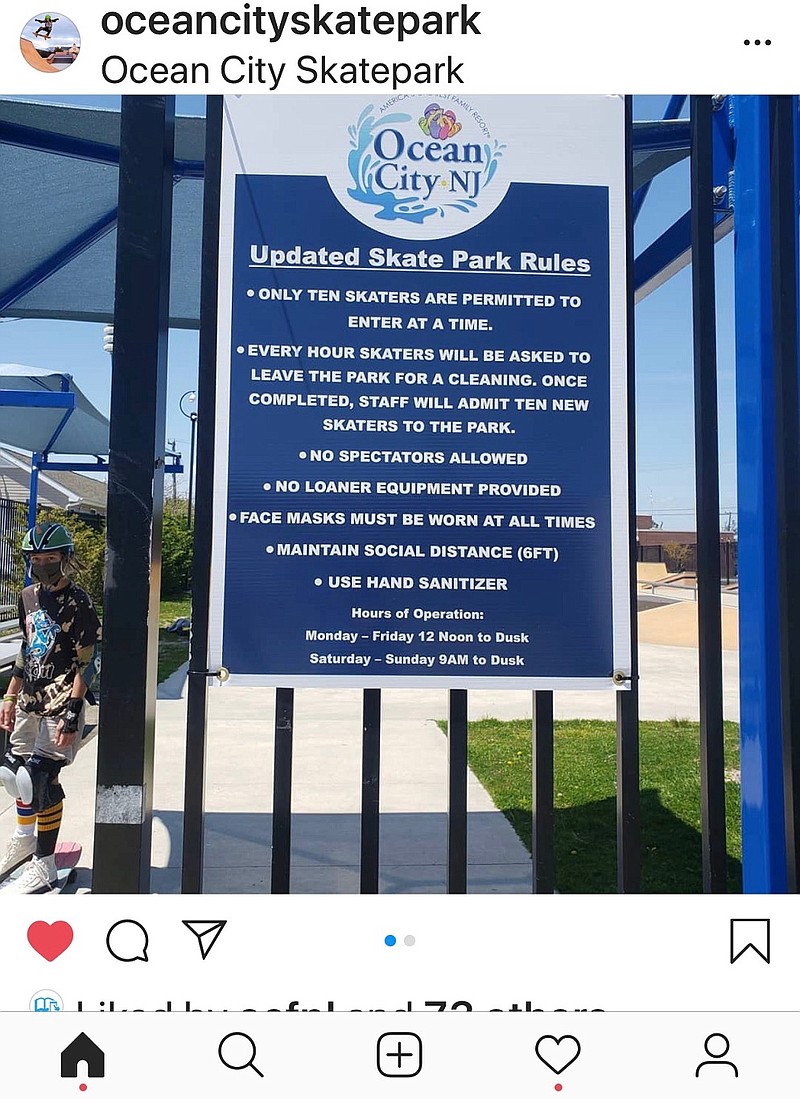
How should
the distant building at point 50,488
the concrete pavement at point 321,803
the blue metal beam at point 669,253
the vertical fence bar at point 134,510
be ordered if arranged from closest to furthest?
1. the vertical fence bar at point 134,510
2. the blue metal beam at point 669,253
3. the concrete pavement at point 321,803
4. the distant building at point 50,488

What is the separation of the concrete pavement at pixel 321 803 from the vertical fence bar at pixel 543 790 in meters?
0.60

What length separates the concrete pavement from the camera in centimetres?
379

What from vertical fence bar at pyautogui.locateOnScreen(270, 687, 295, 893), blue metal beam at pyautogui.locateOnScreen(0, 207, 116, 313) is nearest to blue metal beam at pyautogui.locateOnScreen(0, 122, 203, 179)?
blue metal beam at pyautogui.locateOnScreen(0, 207, 116, 313)

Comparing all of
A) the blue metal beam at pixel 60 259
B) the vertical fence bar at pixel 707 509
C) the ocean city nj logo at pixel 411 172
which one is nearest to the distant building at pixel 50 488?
the blue metal beam at pixel 60 259

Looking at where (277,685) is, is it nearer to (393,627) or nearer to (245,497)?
(393,627)

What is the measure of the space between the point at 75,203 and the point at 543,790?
15.4 feet

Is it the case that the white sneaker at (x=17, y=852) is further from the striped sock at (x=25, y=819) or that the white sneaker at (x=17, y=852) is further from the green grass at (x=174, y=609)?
the green grass at (x=174, y=609)

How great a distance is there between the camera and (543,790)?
6.67 feet
